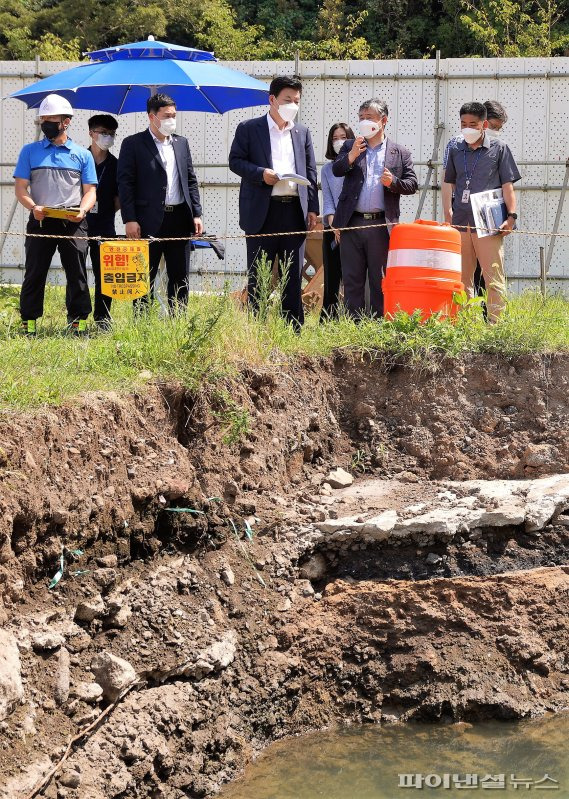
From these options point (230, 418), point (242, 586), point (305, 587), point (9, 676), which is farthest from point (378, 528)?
point (9, 676)

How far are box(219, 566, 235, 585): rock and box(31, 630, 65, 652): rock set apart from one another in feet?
3.83

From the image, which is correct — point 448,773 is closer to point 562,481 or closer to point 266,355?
point 562,481

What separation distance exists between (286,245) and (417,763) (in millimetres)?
3972

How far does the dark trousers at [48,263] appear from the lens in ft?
27.5

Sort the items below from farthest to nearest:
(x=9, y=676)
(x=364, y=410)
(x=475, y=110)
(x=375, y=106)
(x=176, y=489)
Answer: (x=475, y=110), (x=375, y=106), (x=364, y=410), (x=176, y=489), (x=9, y=676)

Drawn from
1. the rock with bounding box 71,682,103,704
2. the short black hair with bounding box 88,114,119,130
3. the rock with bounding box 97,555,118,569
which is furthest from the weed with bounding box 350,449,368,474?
the short black hair with bounding box 88,114,119,130

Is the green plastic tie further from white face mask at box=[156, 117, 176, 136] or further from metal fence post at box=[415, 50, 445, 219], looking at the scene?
metal fence post at box=[415, 50, 445, 219]

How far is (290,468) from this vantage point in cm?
705

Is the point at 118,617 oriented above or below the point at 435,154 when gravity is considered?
below

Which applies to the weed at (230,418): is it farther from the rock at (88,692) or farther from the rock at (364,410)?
the rock at (88,692)

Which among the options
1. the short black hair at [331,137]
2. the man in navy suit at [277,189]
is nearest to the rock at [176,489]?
the man in navy suit at [277,189]

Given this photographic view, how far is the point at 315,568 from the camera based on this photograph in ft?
21.1

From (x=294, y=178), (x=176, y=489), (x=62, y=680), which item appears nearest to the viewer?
(x=62, y=680)

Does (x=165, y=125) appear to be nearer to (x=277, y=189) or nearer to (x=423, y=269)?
(x=277, y=189)
